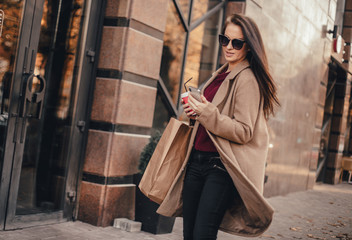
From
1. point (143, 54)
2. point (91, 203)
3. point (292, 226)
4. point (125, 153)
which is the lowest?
point (292, 226)

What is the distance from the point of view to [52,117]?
529cm

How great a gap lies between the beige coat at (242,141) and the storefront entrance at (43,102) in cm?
223

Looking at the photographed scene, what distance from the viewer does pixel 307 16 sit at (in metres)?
11.0

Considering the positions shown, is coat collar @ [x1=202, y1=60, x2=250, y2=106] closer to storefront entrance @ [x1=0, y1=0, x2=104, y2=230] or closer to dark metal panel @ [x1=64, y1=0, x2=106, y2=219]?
storefront entrance @ [x1=0, y1=0, x2=104, y2=230]

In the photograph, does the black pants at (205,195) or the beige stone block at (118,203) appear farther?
the beige stone block at (118,203)

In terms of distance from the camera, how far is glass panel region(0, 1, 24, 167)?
4.55m

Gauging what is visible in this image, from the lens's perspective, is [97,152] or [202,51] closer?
[97,152]

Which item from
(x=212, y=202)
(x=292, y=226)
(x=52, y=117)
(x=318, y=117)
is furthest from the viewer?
(x=318, y=117)

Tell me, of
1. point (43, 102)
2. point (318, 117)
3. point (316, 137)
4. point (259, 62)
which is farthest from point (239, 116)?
point (318, 117)

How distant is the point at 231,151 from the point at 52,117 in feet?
9.45

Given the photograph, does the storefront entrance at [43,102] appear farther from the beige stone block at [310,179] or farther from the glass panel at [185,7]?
the beige stone block at [310,179]

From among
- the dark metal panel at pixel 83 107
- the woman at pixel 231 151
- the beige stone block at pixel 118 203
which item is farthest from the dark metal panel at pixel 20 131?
the woman at pixel 231 151

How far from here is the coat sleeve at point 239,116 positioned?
9.55 ft

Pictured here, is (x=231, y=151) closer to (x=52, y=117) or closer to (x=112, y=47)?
(x=52, y=117)
